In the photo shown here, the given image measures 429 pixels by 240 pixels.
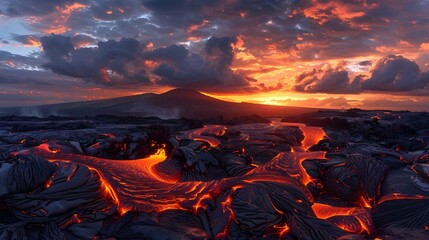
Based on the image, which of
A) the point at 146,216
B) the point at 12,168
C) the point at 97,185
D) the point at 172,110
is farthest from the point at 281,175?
the point at 172,110

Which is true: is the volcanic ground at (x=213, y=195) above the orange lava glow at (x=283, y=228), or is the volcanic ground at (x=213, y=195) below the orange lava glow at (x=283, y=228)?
above

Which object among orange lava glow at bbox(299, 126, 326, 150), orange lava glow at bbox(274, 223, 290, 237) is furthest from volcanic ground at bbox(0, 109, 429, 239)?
orange lava glow at bbox(299, 126, 326, 150)

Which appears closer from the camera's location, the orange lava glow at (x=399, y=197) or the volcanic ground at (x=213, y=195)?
the volcanic ground at (x=213, y=195)

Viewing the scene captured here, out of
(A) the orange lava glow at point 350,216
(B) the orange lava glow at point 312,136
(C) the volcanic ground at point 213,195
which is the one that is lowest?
(A) the orange lava glow at point 350,216

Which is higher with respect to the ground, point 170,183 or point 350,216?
→ point 170,183

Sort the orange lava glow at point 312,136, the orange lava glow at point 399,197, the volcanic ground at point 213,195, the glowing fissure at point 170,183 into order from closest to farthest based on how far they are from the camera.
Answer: the volcanic ground at point 213,195 < the orange lava glow at point 399,197 < the glowing fissure at point 170,183 < the orange lava glow at point 312,136

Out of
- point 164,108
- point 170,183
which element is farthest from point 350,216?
point 164,108

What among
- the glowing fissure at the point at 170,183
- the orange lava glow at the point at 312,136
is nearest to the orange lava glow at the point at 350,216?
the glowing fissure at the point at 170,183

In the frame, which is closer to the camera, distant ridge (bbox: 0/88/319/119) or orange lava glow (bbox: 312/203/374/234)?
orange lava glow (bbox: 312/203/374/234)

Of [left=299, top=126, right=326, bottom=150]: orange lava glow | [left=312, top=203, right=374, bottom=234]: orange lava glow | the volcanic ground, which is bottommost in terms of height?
[left=312, top=203, right=374, bottom=234]: orange lava glow

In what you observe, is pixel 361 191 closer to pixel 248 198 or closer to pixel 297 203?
pixel 297 203

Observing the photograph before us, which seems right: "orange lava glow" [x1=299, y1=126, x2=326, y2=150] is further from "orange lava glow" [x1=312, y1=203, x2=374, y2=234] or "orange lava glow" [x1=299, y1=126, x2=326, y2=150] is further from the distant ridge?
the distant ridge

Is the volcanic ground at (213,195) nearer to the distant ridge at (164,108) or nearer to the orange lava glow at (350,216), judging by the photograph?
the orange lava glow at (350,216)

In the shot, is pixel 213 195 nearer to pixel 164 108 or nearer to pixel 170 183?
pixel 170 183
